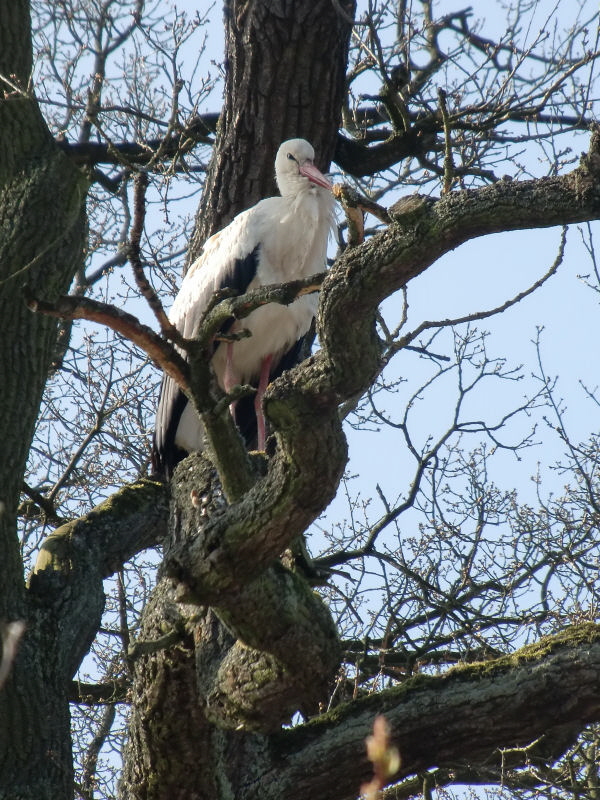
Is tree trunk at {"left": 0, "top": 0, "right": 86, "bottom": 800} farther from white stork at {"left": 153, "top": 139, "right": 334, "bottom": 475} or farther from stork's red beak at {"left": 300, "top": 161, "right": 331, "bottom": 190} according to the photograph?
stork's red beak at {"left": 300, "top": 161, "right": 331, "bottom": 190}

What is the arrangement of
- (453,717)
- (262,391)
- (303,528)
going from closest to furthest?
(303,528), (453,717), (262,391)

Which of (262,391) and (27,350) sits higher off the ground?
(262,391)

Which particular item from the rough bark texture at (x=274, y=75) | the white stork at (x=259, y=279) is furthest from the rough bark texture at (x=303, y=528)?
the rough bark texture at (x=274, y=75)

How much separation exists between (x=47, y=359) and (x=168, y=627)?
1.57 metres

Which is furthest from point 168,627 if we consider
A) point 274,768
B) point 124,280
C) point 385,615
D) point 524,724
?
point 124,280

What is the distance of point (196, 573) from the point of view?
129 inches

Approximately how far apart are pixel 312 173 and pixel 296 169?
4.9 inches

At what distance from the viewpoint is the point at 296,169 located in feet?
22.0

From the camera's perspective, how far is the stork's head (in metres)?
6.41

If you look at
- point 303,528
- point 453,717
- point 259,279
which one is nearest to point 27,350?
point 303,528

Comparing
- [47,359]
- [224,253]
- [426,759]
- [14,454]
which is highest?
[224,253]

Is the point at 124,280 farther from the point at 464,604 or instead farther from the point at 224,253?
the point at 464,604

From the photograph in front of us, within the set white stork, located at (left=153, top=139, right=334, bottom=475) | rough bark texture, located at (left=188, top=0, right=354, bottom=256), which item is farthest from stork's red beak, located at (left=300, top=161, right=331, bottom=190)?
rough bark texture, located at (left=188, top=0, right=354, bottom=256)

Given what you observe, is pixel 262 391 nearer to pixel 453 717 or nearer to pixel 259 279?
pixel 259 279
